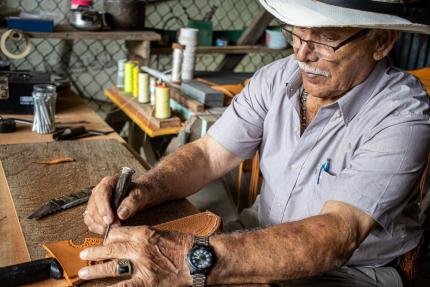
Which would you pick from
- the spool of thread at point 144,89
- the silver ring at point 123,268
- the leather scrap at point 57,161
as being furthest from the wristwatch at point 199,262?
the spool of thread at point 144,89

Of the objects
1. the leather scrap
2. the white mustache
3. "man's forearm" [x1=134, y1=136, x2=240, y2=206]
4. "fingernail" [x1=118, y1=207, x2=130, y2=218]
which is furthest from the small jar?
the white mustache

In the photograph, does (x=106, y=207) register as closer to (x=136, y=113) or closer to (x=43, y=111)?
(x=43, y=111)

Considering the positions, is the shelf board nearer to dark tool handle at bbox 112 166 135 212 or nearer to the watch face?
dark tool handle at bbox 112 166 135 212

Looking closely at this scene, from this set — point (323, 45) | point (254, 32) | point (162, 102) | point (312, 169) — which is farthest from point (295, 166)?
point (254, 32)

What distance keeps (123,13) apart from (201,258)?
2577 mm

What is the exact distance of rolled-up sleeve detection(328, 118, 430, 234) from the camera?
1.39 m

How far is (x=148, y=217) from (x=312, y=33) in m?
0.78

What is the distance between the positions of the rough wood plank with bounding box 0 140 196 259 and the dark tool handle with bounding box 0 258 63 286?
0.22ft

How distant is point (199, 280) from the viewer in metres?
1.17

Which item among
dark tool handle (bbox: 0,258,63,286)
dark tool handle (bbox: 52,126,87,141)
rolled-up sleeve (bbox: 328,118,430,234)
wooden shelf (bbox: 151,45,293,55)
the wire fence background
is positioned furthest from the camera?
the wire fence background

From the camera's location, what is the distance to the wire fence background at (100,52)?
4672 mm

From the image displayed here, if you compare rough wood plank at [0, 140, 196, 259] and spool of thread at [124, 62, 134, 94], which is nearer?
rough wood plank at [0, 140, 196, 259]

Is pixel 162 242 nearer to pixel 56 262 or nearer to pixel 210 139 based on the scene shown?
pixel 56 262

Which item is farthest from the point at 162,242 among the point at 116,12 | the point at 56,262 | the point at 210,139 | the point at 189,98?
the point at 116,12
